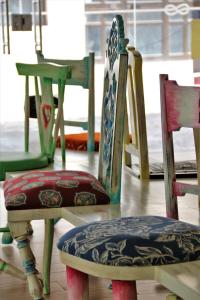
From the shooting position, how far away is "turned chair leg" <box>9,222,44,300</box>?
Result: 2.88 meters

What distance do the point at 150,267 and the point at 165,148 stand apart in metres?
0.44

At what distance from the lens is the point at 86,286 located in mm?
2109

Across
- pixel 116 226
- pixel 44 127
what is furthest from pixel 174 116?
pixel 44 127

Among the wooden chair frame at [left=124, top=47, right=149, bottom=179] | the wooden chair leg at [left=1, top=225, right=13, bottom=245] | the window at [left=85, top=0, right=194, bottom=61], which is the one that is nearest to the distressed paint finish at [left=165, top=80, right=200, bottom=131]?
the wooden chair frame at [left=124, top=47, right=149, bottom=179]

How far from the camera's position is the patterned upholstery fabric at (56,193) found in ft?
9.39

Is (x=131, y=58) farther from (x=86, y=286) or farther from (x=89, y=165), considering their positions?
(x=86, y=286)

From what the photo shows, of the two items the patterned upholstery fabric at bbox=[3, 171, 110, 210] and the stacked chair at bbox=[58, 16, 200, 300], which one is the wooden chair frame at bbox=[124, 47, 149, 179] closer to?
the patterned upholstery fabric at bbox=[3, 171, 110, 210]

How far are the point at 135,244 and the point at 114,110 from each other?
0.96 metres

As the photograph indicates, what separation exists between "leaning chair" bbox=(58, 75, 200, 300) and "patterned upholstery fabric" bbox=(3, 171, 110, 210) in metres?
0.64

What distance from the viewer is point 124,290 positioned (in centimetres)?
200

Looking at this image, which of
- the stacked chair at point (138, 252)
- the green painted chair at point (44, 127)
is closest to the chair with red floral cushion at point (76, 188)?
the green painted chair at point (44, 127)

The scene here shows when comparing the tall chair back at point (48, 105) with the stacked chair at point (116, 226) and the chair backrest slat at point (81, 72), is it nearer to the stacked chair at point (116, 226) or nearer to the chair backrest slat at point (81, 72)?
the stacked chair at point (116, 226)

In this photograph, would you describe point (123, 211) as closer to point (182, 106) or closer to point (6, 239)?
point (182, 106)

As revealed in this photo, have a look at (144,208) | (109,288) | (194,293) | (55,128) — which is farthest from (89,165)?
(194,293)
